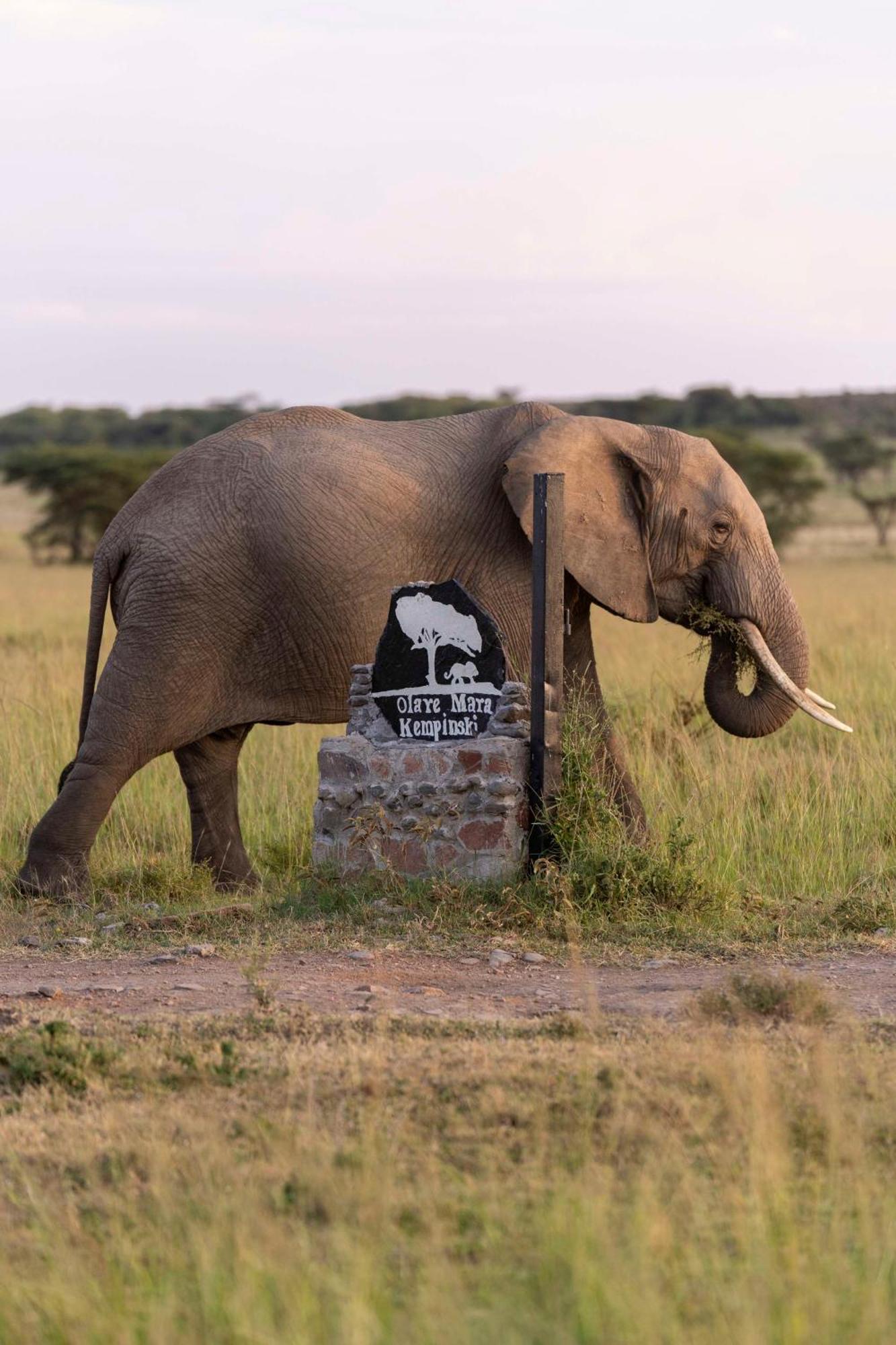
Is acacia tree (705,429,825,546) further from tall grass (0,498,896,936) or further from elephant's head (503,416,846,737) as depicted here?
elephant's head (503,416,846,737)

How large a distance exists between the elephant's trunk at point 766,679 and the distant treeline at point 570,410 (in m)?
54.7

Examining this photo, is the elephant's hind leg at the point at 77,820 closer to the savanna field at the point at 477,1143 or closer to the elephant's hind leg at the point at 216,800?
the savanna field at the point at 477,1143

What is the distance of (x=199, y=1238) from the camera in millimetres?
3408

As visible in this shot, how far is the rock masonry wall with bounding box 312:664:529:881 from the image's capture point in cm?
721

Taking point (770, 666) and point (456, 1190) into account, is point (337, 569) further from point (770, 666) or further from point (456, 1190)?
point (456, 1190)

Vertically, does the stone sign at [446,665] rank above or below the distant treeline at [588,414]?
below

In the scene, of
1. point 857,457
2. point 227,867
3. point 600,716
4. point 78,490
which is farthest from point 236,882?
point 857,457

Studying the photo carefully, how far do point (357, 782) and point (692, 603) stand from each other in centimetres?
203

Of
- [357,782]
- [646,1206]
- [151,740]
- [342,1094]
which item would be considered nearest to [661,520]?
[357,782]

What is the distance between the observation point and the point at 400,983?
602cm

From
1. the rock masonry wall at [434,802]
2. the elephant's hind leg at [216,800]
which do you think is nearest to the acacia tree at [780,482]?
the elephant's hind leg at [216,800]

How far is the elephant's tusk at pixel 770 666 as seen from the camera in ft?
27.4

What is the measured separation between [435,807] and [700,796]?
7.58 feet

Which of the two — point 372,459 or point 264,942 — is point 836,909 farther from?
point 372,459
